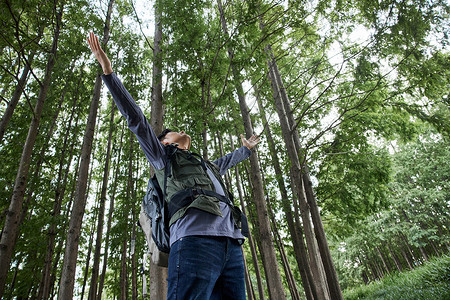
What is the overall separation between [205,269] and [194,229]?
210 millimetres

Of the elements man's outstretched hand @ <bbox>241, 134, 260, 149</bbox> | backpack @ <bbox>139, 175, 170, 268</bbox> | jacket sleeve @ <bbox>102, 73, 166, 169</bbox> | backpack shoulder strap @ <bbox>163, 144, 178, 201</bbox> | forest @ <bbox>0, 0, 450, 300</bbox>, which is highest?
forest @ <bbox>0, 0, 450, 300</bbox>

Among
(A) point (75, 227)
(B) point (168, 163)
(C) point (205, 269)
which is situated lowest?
(C) point (205, 269)

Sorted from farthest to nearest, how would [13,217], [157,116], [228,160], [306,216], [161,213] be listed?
1. [157,116]
2. [306,216]
3. [13,217]
4. [228,160]
5. [161,213]

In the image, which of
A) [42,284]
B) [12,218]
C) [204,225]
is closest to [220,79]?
[204,225]

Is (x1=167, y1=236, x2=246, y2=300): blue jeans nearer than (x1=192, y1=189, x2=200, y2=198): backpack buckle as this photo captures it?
Yes

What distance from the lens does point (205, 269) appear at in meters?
1.25

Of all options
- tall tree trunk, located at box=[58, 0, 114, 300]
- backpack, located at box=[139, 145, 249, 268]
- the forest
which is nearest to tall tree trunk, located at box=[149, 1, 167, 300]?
the forest

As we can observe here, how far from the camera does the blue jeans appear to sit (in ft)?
3.93

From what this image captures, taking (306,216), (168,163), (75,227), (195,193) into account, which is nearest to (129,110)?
(168,163)

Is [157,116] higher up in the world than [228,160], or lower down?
higher up

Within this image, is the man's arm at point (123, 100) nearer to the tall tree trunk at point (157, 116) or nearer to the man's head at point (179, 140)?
the man's head at point (179, 140)

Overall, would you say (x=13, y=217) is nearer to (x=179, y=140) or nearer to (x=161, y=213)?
(x=179, y=140)

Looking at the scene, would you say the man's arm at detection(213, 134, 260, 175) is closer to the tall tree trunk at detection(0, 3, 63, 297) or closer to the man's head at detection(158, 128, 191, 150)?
the man's head at detection(158, 128, 191, 150)

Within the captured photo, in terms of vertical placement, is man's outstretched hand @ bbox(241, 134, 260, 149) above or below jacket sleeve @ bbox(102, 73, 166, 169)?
above
